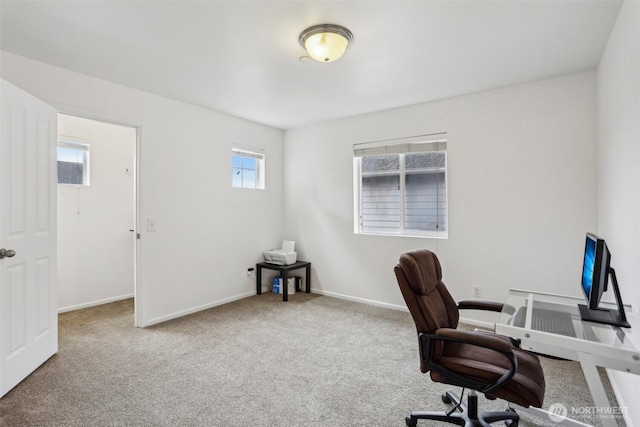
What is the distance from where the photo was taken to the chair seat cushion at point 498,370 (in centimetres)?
140

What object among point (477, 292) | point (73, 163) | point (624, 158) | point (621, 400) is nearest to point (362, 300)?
point (477, 292)

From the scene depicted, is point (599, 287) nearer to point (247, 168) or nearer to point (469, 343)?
point (469, 343)

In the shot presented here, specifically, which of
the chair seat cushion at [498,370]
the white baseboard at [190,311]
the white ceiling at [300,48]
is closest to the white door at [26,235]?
the white ceiling at [300,48]

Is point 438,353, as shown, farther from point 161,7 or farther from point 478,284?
point 161,7

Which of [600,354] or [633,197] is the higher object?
[633,197]

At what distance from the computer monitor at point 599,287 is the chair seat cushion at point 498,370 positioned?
1.29 ft

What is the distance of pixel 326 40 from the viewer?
85.0 inches

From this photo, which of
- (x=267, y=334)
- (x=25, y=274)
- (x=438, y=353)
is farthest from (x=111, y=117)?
(x=438, y=353)

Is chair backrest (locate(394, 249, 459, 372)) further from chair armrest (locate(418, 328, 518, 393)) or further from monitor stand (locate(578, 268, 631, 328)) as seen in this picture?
monitor stand (locate(578, 268, 631, 328))

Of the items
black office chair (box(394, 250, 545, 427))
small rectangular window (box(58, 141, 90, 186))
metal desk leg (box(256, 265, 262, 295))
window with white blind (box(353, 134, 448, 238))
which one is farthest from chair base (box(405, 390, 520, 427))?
small rectangular window (box(58, 141, 90, 186))

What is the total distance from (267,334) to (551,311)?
7.83 ft

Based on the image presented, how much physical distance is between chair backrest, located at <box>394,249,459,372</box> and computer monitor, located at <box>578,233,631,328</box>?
26.7 inches

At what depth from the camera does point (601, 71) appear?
2.56 metres

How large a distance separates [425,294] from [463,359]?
0.36m
